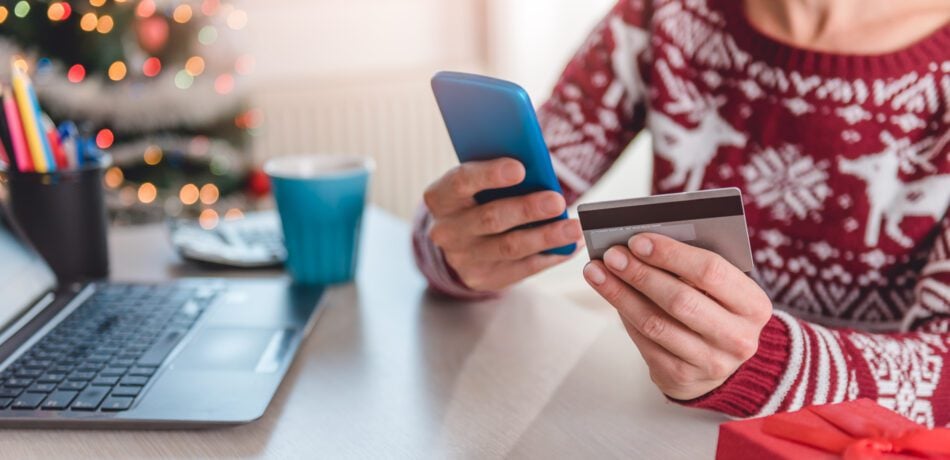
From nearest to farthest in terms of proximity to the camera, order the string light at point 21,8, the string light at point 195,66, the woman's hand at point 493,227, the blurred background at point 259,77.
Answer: the woman's hand at point 493,227 → the string light at point 21,8 → the blurred background at point 259,77 → the string light at point 195,66

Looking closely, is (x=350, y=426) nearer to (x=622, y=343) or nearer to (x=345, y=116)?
(x=622, y=343)

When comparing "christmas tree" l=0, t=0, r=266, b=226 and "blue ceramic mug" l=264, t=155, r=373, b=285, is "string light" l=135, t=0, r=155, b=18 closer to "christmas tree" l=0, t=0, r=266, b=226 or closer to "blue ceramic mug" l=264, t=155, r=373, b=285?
"christmas tree" l=0, t=0, r=266, b=226

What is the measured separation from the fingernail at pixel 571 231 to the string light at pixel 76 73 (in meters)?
1.37

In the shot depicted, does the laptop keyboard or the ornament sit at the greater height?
the ornament

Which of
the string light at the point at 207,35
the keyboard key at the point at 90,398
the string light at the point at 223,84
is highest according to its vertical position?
the string light at the point at 207,35

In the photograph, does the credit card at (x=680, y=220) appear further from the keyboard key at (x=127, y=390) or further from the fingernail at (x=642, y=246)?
the keyboard key at (x=127, y=390)

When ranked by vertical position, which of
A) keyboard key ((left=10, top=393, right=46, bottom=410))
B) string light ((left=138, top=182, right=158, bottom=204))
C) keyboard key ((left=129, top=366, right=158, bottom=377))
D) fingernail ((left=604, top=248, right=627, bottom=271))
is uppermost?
fingernail ((left=604, top=248, right=627, bottom=271))

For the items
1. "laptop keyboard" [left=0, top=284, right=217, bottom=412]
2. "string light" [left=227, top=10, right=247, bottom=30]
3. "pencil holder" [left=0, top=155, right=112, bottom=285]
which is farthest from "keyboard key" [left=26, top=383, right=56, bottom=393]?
"string light" [left=227, top=10, right=247, bottom=30]

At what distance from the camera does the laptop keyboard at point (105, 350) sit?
21.4 inches

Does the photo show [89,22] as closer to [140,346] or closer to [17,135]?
[17,135]

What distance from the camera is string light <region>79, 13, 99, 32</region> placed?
5.36ft

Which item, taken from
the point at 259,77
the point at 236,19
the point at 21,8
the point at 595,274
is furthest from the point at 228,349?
the point at 259,77

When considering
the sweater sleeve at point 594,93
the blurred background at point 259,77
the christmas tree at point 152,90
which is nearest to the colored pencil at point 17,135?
the sweater sleeve at point 594,93

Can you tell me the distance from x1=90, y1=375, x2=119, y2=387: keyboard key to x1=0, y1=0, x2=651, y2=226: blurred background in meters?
A: 1.14
